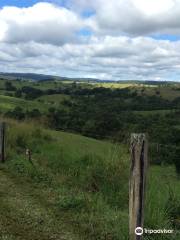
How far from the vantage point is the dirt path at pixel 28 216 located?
19.8ft

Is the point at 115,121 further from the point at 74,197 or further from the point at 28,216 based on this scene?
the point at 28,216

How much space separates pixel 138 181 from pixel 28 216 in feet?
7.90

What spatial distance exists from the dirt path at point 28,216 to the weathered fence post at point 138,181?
113 centimetres

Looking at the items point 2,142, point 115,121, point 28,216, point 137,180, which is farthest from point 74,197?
point 115,121

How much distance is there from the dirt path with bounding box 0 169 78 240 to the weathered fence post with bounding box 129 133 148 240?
1.13 meters

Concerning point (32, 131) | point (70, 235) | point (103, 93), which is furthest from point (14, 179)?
point (103, 93)

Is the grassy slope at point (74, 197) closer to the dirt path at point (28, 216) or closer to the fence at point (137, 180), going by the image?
the dirt path at point (28, 216)

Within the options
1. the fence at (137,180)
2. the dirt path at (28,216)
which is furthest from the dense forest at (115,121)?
the fence at (137,180)

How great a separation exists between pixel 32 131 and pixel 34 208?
915 cm

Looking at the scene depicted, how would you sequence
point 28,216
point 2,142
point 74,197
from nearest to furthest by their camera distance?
1. point 28,216
2. point 74,197
3. point 2,142

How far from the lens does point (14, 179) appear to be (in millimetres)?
9750

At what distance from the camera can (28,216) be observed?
6.88m

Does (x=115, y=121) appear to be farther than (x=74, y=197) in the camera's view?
Yes

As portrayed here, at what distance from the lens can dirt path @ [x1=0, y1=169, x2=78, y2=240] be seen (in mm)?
6039
